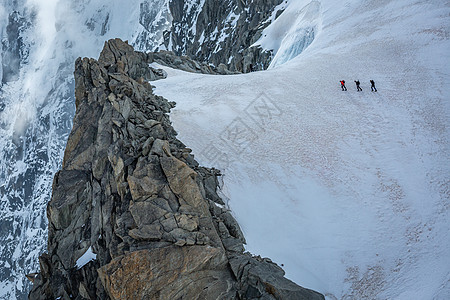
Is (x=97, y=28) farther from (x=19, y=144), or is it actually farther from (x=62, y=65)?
(x=19, y=144)

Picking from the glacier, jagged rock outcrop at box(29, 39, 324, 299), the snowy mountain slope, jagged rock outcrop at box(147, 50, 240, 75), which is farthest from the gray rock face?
the snowy mountain slope

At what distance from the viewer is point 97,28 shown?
18900 centimetres

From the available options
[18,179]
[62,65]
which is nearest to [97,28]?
[62,65]

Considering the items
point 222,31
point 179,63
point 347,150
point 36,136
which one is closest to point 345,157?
point 347,150

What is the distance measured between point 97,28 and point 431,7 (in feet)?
640

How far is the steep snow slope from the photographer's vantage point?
1014cm

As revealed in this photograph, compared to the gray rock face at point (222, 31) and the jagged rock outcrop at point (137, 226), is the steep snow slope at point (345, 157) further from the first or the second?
the gray rock face at point (222, 31)

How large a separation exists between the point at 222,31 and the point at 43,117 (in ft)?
418

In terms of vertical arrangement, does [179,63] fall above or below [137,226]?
above

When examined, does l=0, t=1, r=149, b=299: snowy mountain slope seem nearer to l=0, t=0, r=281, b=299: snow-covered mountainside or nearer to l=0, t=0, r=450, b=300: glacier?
l=0, t=0, r=281, b=299: snow-covered mountainside

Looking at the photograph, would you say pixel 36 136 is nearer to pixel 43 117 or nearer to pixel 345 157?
pixel 43 117

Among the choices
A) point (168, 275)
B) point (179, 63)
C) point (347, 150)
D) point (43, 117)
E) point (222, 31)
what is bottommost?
point (43, 117)

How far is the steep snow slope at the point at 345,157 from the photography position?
33.3 ft

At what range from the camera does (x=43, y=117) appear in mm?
161875
